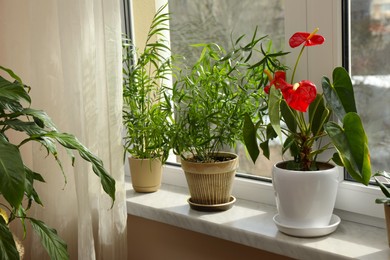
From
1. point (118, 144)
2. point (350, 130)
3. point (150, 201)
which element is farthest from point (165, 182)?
point (350, 130)

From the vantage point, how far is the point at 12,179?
116 cm

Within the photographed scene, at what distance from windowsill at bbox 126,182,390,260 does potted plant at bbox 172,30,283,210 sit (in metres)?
0.06

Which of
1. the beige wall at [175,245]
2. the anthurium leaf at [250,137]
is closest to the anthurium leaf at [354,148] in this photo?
the anthurium leaf at [250,137]

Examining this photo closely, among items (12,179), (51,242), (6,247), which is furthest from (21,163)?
(51,242)

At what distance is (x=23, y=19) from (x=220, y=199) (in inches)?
33.7

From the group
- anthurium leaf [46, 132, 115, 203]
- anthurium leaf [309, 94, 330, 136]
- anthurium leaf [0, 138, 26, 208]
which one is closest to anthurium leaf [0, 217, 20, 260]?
anthurium leaf [0, 138, 26, 208]

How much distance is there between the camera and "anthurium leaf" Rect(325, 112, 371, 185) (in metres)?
1.28

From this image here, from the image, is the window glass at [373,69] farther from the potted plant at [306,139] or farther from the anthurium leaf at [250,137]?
the anthurium leaf at [250,137]

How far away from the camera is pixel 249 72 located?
1.66m

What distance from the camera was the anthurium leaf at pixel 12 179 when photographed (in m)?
1.15

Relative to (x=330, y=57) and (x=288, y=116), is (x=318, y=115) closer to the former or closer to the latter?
(x=288, y=116)

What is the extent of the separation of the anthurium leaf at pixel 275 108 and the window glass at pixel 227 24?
35cm

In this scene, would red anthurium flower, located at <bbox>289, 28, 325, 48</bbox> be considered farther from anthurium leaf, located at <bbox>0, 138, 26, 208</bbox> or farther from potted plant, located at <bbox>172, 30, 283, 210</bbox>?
anthurium leaf, located at <bbox>0, 138, 26, 208</bbox>

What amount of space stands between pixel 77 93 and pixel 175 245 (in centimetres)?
58
